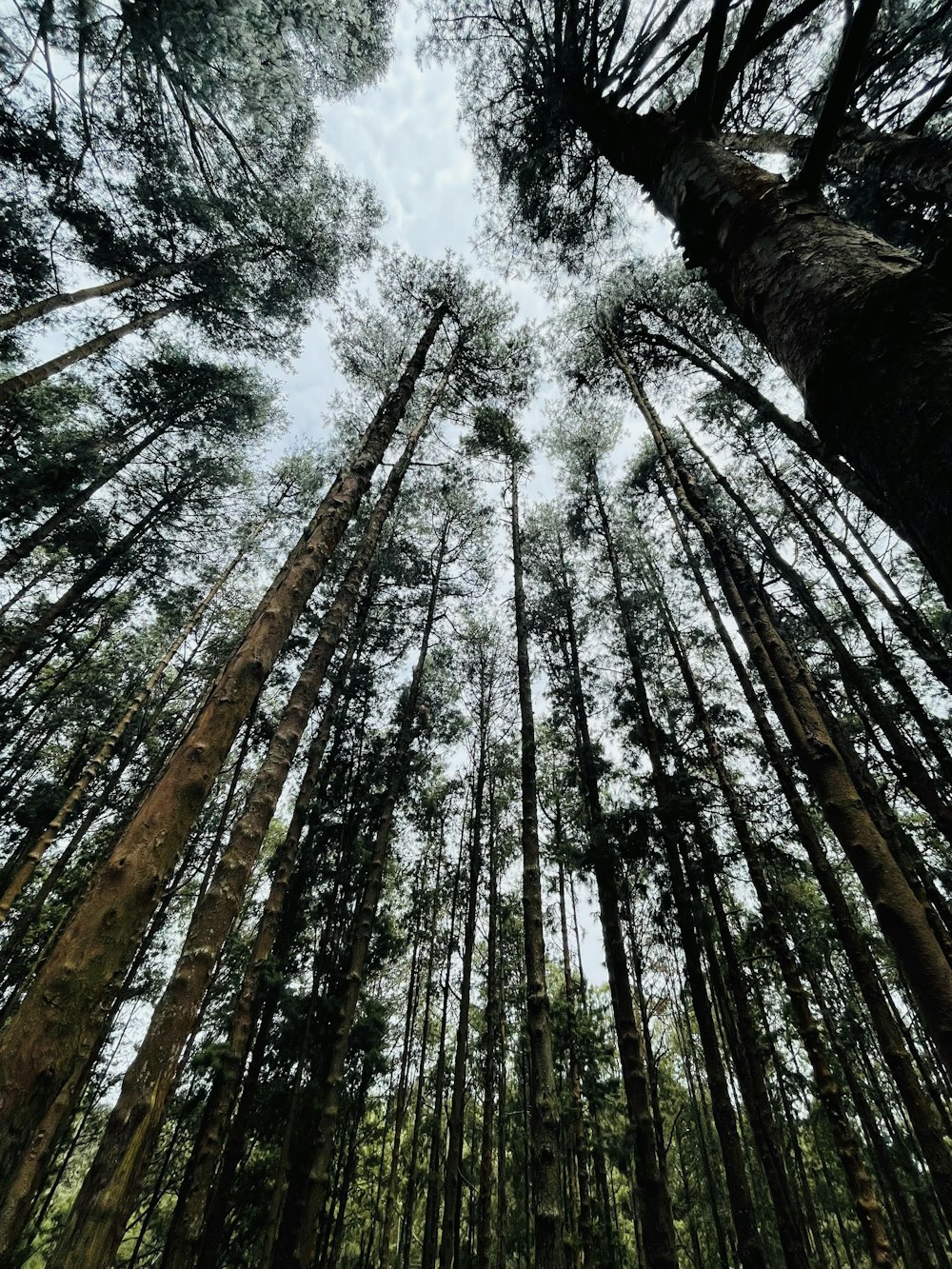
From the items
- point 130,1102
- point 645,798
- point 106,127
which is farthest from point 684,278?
point 130,1102

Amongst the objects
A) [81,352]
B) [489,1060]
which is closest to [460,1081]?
[489,1060]

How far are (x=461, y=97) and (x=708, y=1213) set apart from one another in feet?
91.1

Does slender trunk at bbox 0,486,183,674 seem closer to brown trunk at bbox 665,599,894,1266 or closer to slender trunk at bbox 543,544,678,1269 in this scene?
slender trunk at bbox 543,544,678,1269

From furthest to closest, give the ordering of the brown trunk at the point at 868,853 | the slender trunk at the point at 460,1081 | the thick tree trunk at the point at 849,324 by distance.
Result: the slender trunk at the point at 460,1081
the brown trunk at the point at 868,853
the thick tree trunk at the point at 849,324

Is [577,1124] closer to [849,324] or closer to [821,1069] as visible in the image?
[821,1069]

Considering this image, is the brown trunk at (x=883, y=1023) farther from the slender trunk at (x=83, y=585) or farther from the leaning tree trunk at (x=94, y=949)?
the slender trunk at (x=83, y=585)

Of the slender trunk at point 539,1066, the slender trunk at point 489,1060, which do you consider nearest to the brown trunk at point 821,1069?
the slender trunk at point 539,1066

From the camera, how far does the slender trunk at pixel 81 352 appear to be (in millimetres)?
6680

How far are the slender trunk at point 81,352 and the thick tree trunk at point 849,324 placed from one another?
28.0 feet

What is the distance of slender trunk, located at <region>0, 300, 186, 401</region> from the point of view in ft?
21.9

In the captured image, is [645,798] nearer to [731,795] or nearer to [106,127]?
[731,795]

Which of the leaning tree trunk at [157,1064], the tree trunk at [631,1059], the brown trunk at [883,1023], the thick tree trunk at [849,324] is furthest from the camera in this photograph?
the tree trunk at [631,1059]

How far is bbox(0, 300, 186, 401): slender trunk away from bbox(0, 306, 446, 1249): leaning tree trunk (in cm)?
702

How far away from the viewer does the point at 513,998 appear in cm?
1341
